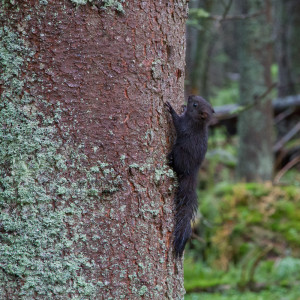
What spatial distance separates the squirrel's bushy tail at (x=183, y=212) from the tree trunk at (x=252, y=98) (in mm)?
6417

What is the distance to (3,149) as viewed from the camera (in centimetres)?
179

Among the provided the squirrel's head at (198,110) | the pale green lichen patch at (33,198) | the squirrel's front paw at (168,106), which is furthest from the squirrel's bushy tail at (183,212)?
the squirrel's head at (198,110)

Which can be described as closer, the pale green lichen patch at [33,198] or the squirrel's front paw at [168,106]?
the pale green lichen patch at [33,198]

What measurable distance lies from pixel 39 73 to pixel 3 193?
496 millimetres

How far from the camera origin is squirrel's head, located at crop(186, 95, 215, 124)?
2.70 m

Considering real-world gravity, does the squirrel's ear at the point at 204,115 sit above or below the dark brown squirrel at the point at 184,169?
above

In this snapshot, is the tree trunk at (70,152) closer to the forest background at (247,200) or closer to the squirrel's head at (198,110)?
the squirrel's head at (198,110)

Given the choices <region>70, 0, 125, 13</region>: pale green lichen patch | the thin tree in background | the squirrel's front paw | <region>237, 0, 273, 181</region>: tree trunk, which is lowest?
the squirrel's front paw

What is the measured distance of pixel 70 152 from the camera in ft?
5.93

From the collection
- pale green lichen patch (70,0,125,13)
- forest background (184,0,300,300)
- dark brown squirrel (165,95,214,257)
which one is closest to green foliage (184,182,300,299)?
forest background (184,0,300,300)

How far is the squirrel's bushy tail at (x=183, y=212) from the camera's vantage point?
207 centimetres

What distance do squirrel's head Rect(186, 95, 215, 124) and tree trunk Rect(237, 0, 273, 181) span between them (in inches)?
220

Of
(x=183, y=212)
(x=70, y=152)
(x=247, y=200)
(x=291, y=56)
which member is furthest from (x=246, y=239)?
(x=291, y=56)

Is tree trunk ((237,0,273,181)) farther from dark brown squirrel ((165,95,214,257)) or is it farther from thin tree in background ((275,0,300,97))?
dark brown squirrel ((165,95,214,257))
